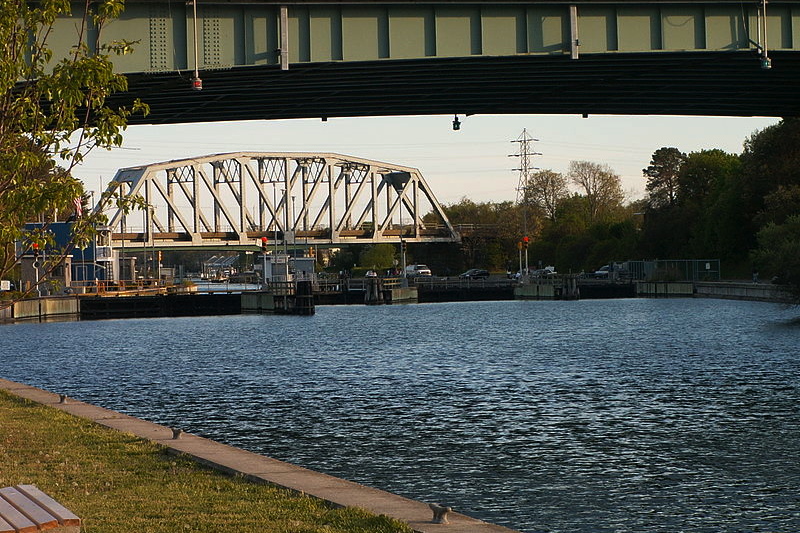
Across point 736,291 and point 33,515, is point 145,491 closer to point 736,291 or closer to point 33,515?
point 33,515

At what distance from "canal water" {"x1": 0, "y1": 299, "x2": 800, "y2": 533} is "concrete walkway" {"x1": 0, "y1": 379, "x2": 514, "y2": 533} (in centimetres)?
263

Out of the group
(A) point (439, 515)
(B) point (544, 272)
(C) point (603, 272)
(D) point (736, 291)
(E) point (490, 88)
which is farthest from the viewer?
(B) point (544, 272)

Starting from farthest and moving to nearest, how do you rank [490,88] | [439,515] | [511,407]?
[490,88]
[511,407]
[439,515]

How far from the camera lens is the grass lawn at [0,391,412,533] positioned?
12922 mm

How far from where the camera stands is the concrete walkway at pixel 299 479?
13172 millimetres

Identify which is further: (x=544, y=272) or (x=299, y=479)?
(x=544, y=272)

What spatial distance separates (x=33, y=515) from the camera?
9.78 meters

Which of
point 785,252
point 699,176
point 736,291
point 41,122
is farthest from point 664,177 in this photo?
point 41,122

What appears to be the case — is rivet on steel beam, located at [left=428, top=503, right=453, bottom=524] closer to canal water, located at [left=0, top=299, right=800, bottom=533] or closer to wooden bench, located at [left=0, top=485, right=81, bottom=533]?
canal water, located at [left=0, top=299, right=800, bottom=533]

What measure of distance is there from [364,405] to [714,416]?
10.1 m

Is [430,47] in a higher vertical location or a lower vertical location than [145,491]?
higher

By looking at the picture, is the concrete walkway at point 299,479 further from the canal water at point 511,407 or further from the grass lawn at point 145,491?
the canal water at point 511,407

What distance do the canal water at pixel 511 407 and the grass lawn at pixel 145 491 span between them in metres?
4.11

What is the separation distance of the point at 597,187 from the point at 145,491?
16444 cm
